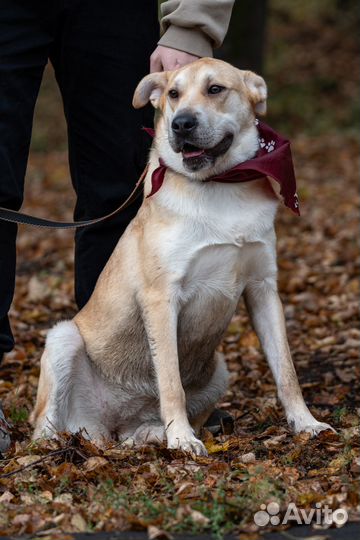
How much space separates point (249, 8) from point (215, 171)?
12097mm

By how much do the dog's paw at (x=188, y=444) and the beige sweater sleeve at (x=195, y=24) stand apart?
1.99m

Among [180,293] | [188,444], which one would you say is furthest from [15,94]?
[188,444]

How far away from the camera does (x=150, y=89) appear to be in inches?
184

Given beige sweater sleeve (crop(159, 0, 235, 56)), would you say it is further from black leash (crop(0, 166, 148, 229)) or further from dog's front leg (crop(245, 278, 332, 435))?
dog's front leg (crop(245, 278, 332, 435))

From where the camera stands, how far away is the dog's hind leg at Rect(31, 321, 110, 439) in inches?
186

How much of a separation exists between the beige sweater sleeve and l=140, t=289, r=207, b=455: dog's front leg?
52.4 inches

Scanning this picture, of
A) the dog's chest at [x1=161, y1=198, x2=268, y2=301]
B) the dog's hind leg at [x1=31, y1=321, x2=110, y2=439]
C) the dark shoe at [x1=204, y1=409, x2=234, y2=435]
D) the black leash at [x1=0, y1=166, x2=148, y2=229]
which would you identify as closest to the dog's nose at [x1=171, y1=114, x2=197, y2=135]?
the dog's chest at [x1=161, y1=198, x2=268, y2=301]

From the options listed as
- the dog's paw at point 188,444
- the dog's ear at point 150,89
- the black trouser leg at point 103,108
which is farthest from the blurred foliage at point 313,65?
the dog's paw at point 188,444

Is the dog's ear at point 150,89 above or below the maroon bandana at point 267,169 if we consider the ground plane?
above

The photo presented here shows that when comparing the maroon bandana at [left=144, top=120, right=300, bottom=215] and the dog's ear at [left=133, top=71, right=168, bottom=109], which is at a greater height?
the dog's ear at [left=133, top=71, right=168, bottom=109]

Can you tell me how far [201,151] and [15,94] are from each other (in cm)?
105

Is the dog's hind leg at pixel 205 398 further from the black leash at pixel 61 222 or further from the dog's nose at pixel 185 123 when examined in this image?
the dog's nose at pixel 185 123

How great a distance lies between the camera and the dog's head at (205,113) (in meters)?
4.30

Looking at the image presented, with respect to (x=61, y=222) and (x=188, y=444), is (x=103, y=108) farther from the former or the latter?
(x=188, y=444)
